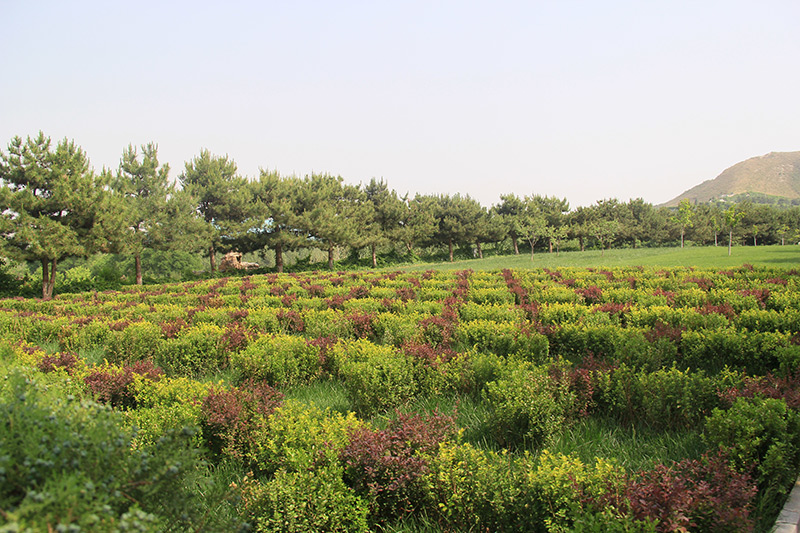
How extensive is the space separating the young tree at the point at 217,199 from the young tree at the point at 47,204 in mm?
10567

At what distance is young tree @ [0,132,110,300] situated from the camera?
19.2 m

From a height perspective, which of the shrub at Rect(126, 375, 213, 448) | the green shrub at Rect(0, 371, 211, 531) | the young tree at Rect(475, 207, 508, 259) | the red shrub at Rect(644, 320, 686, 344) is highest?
the young tree at Rect(475, 207, 508, 259)

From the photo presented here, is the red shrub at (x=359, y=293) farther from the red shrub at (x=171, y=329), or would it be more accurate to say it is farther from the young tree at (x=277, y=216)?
the young tree at (x=277, y=216)

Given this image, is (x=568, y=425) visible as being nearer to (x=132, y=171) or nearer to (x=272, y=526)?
(x=272, y=526)

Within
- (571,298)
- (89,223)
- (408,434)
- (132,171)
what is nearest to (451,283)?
(571,298)

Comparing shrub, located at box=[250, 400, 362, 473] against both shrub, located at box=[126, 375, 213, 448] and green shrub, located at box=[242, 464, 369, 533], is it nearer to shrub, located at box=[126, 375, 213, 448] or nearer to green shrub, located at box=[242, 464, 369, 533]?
green shrub, located at box=[242, 464, 369, 533]

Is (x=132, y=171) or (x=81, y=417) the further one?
Result: (x=132, y=171)

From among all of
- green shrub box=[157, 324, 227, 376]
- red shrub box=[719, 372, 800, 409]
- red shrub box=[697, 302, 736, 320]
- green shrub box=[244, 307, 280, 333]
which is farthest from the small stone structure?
red shrub box=[719, 372, 800, 409]

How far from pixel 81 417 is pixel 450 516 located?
7.50ft

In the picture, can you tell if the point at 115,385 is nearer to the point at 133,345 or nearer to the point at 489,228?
the point at 133,345

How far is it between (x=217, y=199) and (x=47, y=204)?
14898mm

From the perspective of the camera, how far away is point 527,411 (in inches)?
156

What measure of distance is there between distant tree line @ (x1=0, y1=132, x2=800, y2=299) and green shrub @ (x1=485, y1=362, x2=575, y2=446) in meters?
22.7

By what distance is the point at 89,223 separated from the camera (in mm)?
21703
